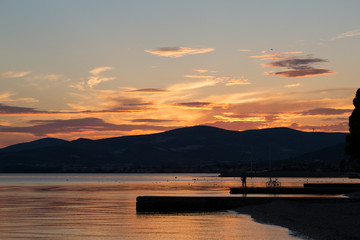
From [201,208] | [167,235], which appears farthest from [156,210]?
[167,235]

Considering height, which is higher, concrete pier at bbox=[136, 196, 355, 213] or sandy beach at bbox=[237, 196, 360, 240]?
concrete pier at bbox=[136, 196, 355, 213]

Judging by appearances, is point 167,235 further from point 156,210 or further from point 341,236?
point 156,210

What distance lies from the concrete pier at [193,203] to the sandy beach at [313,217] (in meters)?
1.77

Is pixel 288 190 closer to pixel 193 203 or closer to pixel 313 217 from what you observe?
pixel 193 203

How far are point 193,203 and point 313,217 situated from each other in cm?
1823

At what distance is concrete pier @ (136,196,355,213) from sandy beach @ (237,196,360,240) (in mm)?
1772

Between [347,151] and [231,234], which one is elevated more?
[347,151]

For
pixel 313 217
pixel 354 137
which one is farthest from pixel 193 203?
pixel 354 137

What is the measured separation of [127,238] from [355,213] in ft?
73.4

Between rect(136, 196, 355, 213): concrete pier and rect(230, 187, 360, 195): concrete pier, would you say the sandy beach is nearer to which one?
rect(136, 196, 355, 213): concrete pier

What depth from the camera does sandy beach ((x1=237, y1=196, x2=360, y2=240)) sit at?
41.5 m

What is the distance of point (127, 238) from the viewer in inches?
1670

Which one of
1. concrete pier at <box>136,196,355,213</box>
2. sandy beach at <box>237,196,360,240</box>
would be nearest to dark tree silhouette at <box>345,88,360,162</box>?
concrete pier at <box>136,196,355,213</box>

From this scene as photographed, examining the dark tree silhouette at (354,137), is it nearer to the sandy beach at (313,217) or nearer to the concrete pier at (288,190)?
the concrete pier at (288,190)
